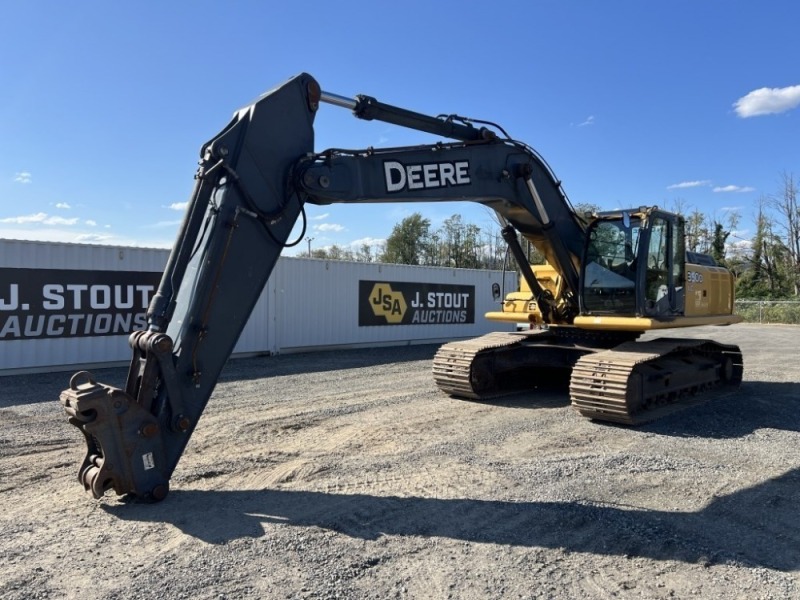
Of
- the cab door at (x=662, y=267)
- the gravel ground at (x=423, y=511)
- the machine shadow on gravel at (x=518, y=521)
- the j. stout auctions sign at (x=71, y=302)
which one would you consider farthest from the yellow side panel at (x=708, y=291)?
the j. stout auctions sign at (x=71, y=302)

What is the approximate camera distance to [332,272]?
17828mm

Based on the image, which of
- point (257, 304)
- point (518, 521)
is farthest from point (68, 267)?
point (518, 521)

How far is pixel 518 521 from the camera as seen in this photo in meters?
4.64

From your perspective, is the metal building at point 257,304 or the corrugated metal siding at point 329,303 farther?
the corrugated metal siding at point 329,303

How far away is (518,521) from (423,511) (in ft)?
2.37

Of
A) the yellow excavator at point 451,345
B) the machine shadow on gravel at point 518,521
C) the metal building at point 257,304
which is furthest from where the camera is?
the metal building at point 257,304

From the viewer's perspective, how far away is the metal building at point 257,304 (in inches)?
492

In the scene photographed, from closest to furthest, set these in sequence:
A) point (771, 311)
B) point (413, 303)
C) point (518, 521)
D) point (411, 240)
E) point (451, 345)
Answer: point (518, 521) → point (451, 345) → point (413, 303) → point (771, 311) → point (411, 240)

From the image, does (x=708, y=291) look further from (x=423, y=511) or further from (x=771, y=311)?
(x=771, y=311)

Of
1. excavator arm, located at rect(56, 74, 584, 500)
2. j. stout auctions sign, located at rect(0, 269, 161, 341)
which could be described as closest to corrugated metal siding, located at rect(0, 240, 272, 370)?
j. stout auctions sign, located at rect(0, 269, 161, 341)

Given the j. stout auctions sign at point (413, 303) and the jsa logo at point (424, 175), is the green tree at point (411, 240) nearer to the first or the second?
the j. stout auctions sign at point (413, 303)

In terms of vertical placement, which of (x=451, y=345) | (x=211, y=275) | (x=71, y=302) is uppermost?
(x=211, y=275)

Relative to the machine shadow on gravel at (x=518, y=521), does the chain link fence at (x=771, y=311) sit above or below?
above

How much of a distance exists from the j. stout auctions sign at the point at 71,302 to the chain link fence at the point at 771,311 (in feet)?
98.1
